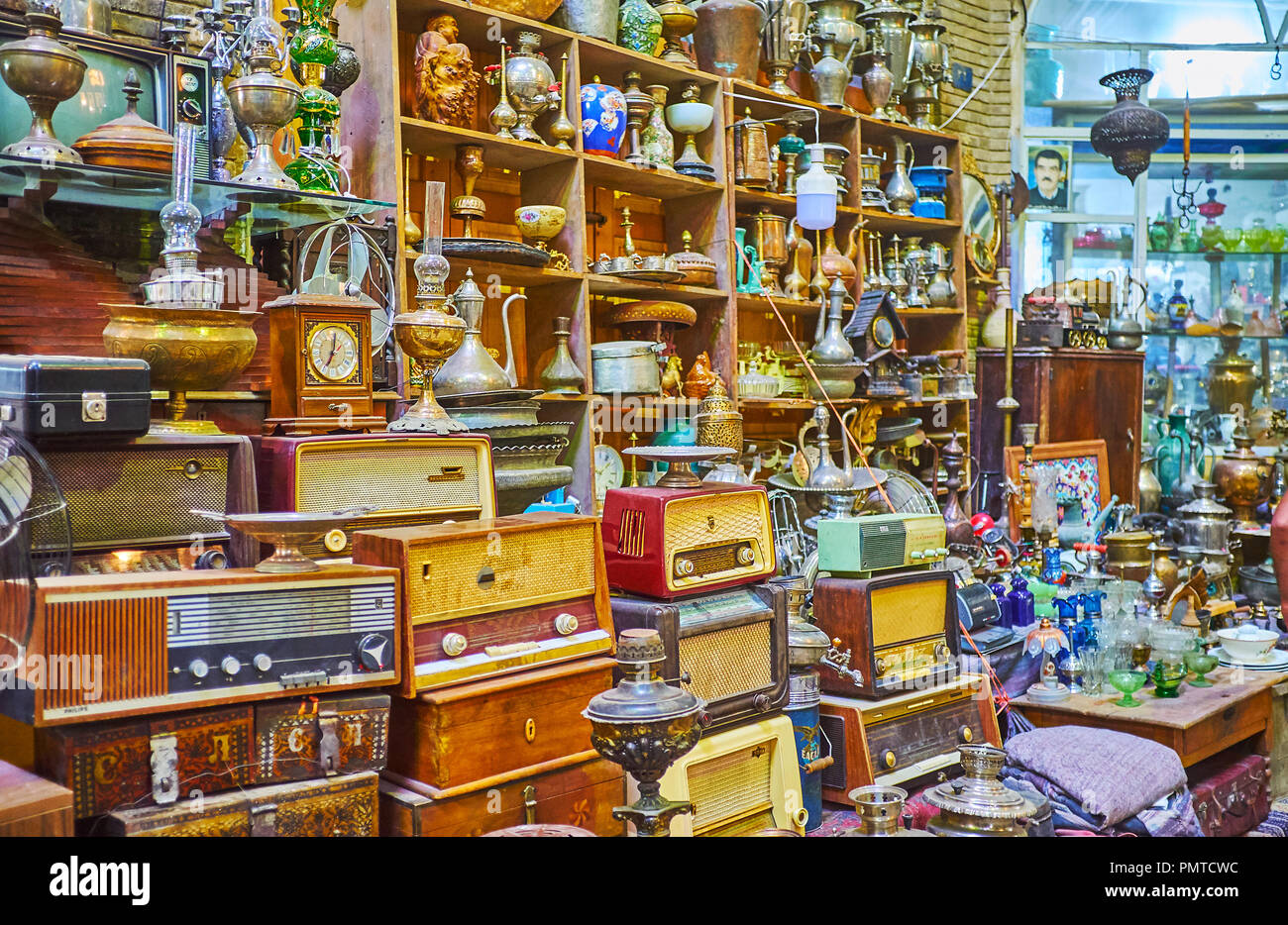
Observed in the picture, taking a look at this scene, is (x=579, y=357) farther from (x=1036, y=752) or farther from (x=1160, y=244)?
(x=1160, y=244)

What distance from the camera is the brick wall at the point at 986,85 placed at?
6.23 metres

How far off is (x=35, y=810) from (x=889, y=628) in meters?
2.25

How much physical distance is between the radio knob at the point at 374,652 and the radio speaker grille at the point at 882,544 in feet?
5.29

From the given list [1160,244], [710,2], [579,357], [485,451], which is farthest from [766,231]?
[1160,244]

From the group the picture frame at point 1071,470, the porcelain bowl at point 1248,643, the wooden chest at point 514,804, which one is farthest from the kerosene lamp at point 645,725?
the picture frame at point 1071,470

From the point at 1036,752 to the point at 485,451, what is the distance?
5.40ft

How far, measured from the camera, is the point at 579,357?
3.81 metres

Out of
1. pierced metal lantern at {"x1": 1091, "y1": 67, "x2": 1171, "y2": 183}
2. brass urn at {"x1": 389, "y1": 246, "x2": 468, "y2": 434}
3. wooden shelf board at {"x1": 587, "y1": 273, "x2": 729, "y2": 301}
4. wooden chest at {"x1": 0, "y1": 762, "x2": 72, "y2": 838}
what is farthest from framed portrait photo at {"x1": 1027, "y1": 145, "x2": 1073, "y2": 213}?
wooden chest at {"x1": 0, "y1": 762, "x2": 72, "y2": 838}

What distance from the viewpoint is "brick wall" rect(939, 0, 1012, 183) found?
6.23 m

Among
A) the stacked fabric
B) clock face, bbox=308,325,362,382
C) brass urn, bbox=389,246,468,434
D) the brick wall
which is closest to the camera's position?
clock face, bbox=308,325,362,382

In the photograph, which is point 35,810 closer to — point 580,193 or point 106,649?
point 106,649

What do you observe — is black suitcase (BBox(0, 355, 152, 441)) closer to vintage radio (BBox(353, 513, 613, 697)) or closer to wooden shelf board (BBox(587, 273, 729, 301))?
vintage radio (BBox(353, 513, 613, 697))

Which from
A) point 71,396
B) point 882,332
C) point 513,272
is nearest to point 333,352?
point 71,396
